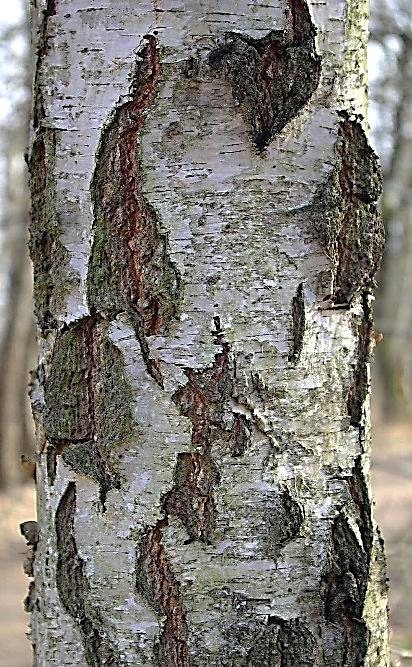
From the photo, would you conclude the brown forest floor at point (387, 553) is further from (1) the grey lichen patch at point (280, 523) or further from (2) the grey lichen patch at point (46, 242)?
(2) the grey lichen patch at point (46, 242)

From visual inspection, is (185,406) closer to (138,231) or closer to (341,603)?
(138,231)

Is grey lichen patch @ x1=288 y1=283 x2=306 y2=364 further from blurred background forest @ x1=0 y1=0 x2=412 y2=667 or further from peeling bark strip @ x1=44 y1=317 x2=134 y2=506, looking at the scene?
blurred background forest @ x1=0 y1=0 x2=412 y2=667

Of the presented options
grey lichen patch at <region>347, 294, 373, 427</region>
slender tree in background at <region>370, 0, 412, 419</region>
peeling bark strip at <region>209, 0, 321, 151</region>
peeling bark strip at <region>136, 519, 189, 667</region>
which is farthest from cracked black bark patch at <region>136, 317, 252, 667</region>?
slender tree in background at <region>370, 0, 412, 419</region>

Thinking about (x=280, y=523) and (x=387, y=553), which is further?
(x=387, y=553)

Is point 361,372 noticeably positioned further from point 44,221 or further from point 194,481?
point 44,221

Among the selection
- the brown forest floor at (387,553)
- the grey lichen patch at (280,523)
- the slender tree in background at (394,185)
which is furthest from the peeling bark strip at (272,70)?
the slender tree in background at (394,185)

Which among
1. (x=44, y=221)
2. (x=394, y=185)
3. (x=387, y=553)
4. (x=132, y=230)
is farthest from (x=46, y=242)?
(x=394, y=185)
